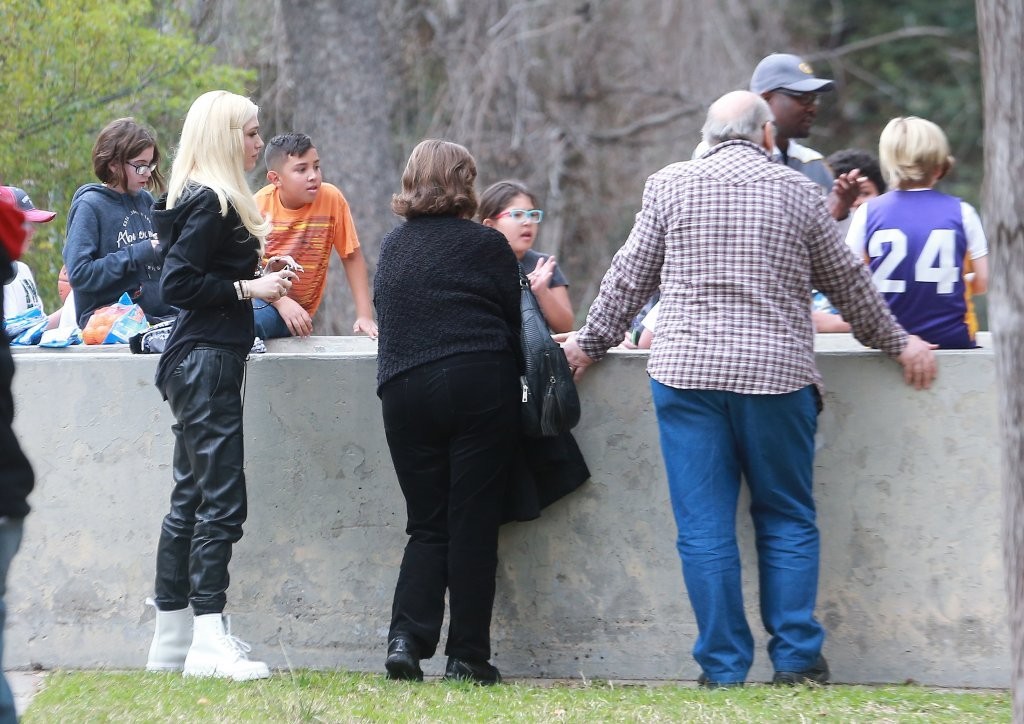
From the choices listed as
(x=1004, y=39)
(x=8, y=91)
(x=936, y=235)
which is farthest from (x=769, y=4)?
(x=1004, y=39)

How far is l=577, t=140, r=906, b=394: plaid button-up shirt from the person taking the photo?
4906 mm

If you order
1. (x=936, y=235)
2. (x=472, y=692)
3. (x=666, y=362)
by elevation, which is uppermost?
(x=936, y=235)

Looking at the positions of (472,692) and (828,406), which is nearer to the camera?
(472,692)

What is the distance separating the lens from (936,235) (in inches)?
210

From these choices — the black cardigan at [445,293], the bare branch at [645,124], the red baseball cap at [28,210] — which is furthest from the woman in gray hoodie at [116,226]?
the bare branch at [645,124]

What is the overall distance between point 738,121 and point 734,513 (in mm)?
1403

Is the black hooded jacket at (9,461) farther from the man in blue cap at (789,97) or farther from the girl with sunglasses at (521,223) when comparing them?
the man in blue cap at (789,97)

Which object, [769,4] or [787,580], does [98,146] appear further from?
[769,4]

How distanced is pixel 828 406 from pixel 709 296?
82 cm

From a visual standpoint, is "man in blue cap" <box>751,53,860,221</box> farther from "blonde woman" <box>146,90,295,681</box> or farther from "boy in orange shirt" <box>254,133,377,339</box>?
"blonde woman" <box>146,90,295,681</box>

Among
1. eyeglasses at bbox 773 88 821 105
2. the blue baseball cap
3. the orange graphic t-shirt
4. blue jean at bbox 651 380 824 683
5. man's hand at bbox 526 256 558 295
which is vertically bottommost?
blue jean at bbox 651 380 824 683

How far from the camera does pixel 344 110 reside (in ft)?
38.7

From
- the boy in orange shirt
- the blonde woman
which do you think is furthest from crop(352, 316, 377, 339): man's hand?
the blonde woman

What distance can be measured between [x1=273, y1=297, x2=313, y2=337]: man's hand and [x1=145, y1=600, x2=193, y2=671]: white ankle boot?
1.24m
